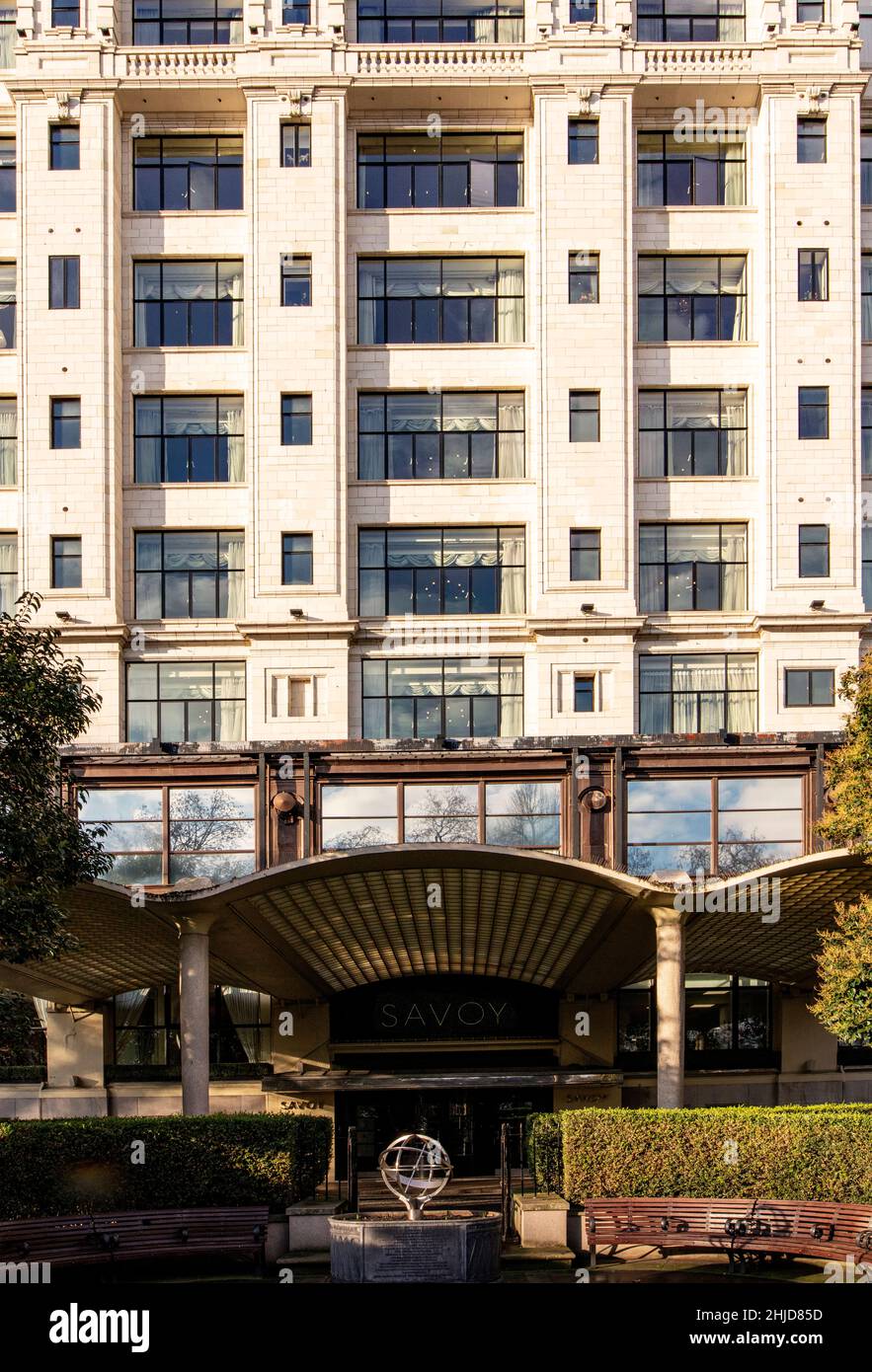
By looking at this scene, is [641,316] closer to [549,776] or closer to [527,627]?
[527,627]

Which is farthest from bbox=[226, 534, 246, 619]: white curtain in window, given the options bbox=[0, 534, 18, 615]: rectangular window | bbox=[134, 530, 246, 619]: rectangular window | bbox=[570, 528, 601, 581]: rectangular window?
bbox=[570, 528, 601, 581]: rectangular window

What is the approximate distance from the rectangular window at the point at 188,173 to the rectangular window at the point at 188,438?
5662 mm

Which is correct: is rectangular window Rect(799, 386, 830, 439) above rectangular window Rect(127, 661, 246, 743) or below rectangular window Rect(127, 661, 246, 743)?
above

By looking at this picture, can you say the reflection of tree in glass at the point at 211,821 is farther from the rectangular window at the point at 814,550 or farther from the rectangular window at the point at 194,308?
the rectangular window at the point at 814,550

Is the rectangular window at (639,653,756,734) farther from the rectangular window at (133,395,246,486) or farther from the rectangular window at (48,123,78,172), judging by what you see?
the rectangular window at (48,123,78,172)

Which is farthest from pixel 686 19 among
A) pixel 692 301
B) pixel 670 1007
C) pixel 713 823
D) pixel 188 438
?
pixel 670 1007

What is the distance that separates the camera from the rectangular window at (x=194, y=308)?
47031 mm

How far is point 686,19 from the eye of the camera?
4791 centimetres

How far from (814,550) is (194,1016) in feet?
76.8

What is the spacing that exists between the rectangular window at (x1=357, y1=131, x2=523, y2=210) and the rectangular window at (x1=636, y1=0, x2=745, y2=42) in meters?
4.95

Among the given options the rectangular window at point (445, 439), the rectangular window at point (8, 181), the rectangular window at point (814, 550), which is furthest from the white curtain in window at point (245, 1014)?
the rectangular window at point (8, 181)

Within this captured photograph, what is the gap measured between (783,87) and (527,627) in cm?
1693

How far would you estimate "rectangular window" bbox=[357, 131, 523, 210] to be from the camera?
4734 centimetres

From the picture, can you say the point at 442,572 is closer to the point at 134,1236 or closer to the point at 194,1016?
the point at 194,1016
